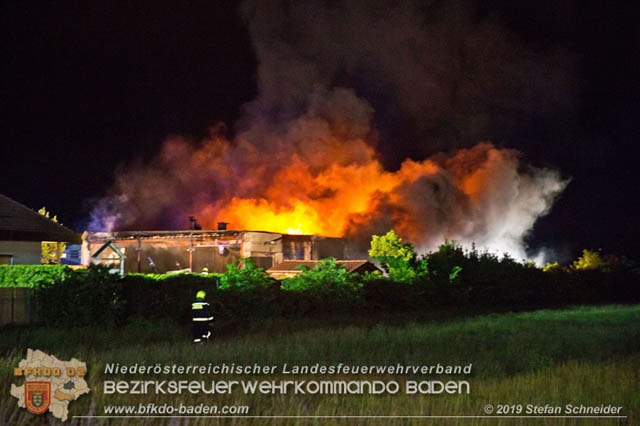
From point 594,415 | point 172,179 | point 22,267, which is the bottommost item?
point 594,415

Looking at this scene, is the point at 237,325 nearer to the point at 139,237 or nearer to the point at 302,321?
the point at 302,321

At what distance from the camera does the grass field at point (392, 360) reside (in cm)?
568

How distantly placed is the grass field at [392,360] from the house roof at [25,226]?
9.04m

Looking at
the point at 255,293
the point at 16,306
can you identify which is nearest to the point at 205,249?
the point at 255,293

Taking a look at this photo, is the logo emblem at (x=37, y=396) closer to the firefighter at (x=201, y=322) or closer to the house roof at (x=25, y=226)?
the firefighter at (x=201, y=322)

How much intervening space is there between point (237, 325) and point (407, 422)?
1113 centimetres

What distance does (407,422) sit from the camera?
5449 millimetres

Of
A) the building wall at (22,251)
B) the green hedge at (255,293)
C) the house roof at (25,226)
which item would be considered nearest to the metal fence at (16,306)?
the green hedge at (255,293)

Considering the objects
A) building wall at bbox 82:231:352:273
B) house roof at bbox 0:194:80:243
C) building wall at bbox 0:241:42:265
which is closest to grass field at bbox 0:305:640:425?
house roof at bbox 0:194:80:243

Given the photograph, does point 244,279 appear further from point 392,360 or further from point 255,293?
→ point 392,360

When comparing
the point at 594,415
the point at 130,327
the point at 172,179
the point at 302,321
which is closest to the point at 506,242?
the point at 172,179

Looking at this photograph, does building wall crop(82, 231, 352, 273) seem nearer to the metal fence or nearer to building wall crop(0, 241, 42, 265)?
building wall crop(0, 241, 42, 265)

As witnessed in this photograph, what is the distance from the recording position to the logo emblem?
4.90m

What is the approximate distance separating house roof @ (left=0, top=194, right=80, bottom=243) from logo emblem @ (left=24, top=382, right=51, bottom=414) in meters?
19.1
